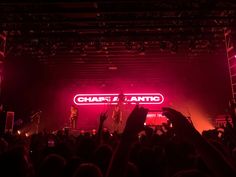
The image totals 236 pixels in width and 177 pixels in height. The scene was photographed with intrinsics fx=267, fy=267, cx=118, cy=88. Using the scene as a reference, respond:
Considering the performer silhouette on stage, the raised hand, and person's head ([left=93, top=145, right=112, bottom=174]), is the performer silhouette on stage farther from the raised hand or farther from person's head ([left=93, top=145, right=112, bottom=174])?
the raised hand

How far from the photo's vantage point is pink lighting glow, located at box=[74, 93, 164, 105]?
18875 mm

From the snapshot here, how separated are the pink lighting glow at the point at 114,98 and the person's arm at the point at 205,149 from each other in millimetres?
17060

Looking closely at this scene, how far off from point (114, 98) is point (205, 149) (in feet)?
58.7

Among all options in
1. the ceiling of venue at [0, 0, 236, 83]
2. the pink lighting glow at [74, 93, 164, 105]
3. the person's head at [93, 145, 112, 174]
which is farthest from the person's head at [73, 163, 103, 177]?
the pink lighting glow at [74, 93, 164, 105]

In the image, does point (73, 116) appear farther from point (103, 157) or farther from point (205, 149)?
point (205, 149)

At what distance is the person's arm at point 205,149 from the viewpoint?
1256 millimetres

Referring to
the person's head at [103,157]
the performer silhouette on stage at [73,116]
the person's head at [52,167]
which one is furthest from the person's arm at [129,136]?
the performer silhouette on stage at [73,116]

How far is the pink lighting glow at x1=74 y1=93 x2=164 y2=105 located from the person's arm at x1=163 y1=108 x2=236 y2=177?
17060 mm

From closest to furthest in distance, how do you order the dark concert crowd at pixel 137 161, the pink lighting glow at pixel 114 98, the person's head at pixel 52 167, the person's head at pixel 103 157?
the dark concert crowd at pixel 137 161 < the person's head at pixel 52 167 < the person's head at pixel 103 157 < the pink lighting glow at pixel 114 98

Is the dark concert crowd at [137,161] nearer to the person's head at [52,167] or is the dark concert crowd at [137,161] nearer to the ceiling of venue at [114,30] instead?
the person's head at [52,167]

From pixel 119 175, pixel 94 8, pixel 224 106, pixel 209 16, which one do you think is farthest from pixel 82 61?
pixel 119 175

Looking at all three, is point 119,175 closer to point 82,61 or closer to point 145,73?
point 82,61

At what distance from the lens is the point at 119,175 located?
4.78 feet

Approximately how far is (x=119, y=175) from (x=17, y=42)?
11453mm
